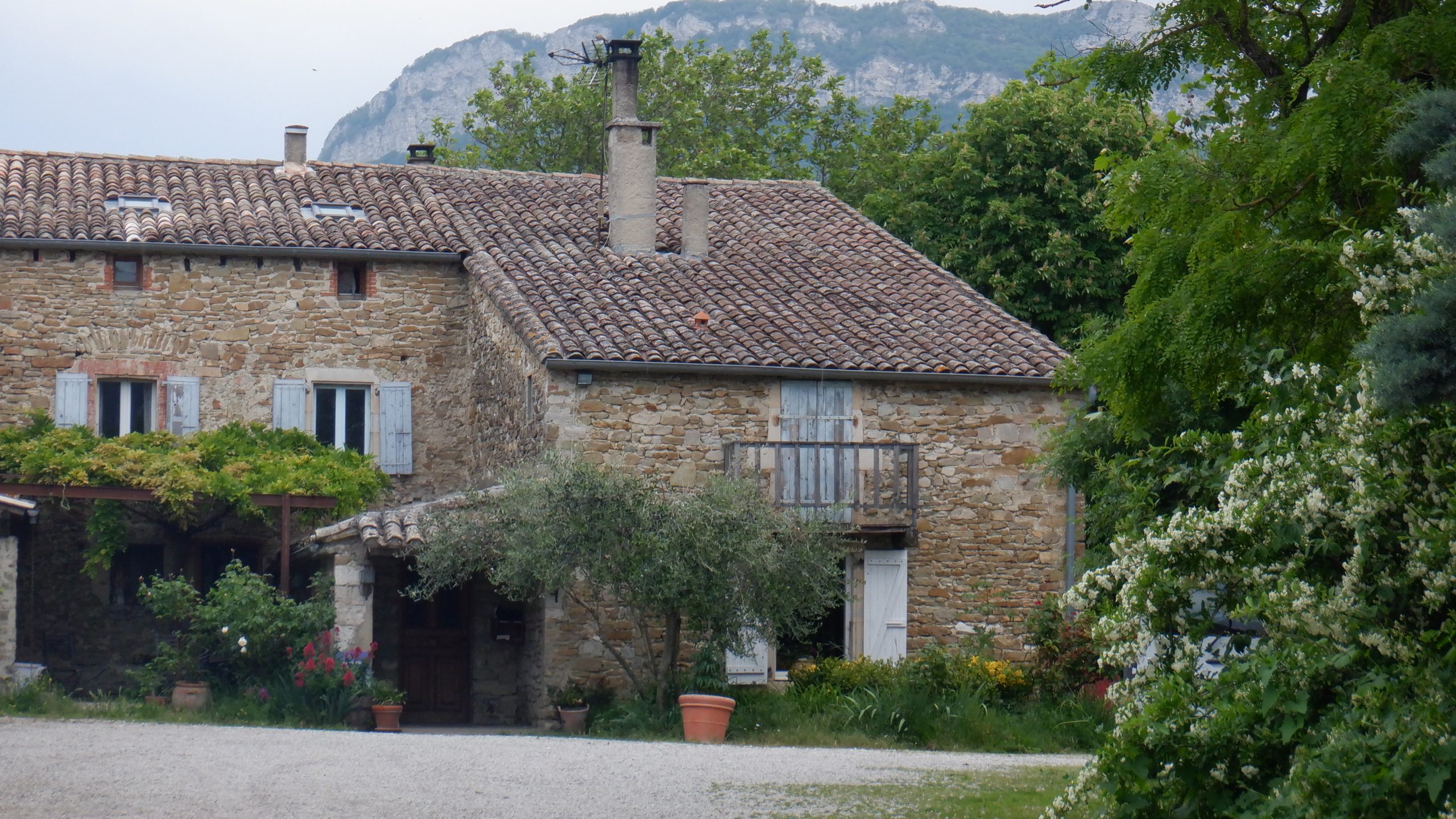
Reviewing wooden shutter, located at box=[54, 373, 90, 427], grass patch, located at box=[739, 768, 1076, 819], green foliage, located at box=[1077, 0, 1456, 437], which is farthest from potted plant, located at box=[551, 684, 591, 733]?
green foliage, located at box=[1077, 0, 1456, 437]

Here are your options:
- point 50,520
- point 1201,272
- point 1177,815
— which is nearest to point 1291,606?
point 1177,815

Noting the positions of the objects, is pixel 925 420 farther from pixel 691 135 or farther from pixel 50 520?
pixel 691 135

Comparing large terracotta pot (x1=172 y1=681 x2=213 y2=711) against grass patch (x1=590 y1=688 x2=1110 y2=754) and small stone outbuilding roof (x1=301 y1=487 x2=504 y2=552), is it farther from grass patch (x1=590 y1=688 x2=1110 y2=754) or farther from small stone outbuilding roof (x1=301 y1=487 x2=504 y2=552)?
grass patch (x1=590 y1=688 x2=1110 y2=754)

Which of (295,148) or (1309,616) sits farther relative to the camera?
(295,148)

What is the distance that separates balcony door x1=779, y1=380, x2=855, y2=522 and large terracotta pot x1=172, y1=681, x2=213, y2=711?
5755 mm

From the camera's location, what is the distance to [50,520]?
56.2 feet

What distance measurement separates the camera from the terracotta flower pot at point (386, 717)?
48.5ft

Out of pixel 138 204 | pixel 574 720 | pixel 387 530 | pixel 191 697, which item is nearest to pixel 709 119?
pixel 138 204

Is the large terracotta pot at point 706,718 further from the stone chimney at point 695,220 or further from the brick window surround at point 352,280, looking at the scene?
the brick window surround at point 352,280

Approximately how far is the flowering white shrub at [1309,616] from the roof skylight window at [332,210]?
1376cm

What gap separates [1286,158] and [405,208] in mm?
13957

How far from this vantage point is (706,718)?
1375 cm

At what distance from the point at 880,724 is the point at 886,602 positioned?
255 centimetres

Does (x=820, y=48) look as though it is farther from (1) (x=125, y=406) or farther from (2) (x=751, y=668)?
(2) (x=751, y=668)
